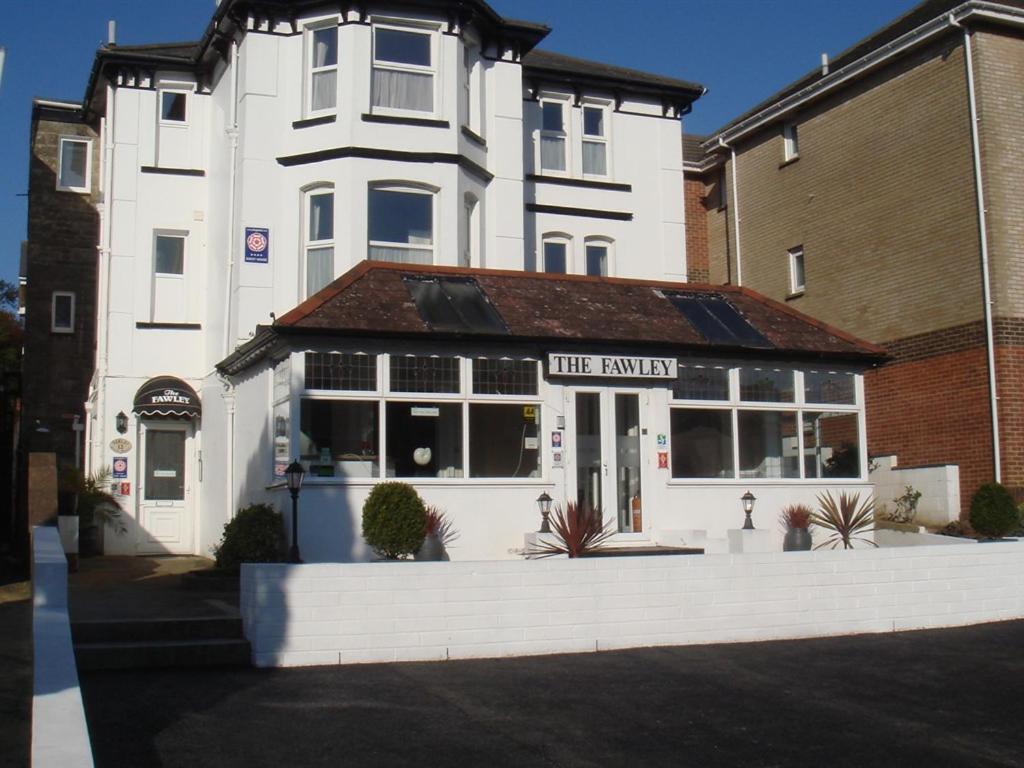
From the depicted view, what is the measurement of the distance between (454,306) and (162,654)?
7684 millimetres

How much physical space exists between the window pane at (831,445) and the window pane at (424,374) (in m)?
5.66

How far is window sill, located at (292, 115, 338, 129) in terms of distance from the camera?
20578mm

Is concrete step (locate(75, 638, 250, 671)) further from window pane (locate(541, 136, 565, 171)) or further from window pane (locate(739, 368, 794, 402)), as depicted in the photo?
window pane (locate(541, 136, 565, 171))

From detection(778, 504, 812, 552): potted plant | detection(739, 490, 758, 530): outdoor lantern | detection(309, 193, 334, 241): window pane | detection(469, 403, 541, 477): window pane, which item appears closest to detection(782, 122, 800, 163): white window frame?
detection(309, 193, 334, 241): window pane

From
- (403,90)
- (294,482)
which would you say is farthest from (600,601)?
(403,90)

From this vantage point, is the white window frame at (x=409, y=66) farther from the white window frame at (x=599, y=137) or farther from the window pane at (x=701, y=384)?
the window pane at (x=701, y=384)

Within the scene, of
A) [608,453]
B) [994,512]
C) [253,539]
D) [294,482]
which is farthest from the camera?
[608,453]

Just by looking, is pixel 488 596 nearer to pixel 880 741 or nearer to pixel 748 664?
pixel 748 664

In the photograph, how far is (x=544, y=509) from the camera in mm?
16234

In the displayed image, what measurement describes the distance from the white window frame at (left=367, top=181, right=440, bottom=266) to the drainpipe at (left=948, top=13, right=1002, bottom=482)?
9491 mm

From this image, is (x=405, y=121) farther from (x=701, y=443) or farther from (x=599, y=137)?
(x=701, y=443)

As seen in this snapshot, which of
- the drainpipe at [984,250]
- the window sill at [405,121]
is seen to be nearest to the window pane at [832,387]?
the drainpipe at [984,250]

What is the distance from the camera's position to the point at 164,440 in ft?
71.9

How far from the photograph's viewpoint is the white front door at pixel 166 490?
21.4 meters
